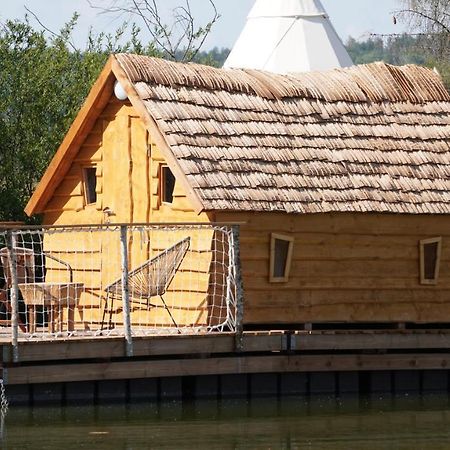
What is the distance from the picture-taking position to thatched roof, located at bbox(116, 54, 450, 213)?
23.1 m

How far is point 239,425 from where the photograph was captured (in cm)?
2036

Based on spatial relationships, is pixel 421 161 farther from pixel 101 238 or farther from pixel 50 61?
pixel 50 61

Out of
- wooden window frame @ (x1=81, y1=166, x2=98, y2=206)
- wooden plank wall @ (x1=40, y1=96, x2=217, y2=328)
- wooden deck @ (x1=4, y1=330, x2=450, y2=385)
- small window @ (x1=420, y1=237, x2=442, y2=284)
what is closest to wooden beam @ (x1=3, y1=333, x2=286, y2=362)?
wooden deck @ (x1=4, y1=330, x2=450, y2=385)

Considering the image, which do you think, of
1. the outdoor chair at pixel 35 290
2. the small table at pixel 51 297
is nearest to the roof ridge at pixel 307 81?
the outdoor chair at pixel 35 290

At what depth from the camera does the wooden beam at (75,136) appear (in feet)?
80.0

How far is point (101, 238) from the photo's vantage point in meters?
24.9

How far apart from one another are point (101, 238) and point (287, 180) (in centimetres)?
308

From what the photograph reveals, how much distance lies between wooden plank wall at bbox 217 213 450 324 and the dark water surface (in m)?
1.58

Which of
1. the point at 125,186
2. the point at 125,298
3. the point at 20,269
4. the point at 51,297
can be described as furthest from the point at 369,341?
the point at 20,269

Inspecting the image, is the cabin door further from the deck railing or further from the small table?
the small table

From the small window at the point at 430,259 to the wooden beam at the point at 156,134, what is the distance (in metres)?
4.07

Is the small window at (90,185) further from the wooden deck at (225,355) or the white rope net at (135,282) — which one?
the wooden deck at (225,355)

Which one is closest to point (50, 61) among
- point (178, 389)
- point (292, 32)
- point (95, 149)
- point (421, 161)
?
point (292, 32)

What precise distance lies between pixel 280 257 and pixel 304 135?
77.0 inches
